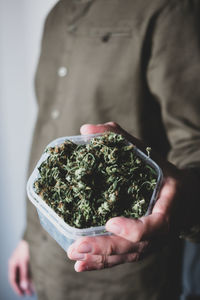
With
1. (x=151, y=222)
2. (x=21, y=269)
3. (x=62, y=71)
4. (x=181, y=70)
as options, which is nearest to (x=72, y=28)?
(x=62, y=71)

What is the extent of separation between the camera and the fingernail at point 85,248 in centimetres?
61

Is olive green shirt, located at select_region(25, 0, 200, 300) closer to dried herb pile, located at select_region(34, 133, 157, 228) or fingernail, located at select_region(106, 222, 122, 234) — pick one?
dried herb pile, located at select_region(34, 133, 157, 228)

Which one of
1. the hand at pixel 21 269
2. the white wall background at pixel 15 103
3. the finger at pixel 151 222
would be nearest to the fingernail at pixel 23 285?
the hand at pixel 21 269

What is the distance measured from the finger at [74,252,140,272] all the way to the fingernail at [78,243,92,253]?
4 centimetres

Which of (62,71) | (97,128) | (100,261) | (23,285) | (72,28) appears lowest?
(23,285)

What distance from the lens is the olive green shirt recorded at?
40.8 inches

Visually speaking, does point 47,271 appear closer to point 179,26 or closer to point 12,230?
point 12,230

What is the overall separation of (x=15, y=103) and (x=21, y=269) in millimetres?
936

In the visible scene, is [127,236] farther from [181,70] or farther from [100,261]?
[181,70]

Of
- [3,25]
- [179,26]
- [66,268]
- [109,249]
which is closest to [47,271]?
[66,268]

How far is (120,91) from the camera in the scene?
1149 mm

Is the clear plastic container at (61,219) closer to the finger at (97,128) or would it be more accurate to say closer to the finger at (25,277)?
the finger at (97,128)

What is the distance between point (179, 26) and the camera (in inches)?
40.6

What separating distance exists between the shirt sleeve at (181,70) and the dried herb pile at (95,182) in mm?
361
